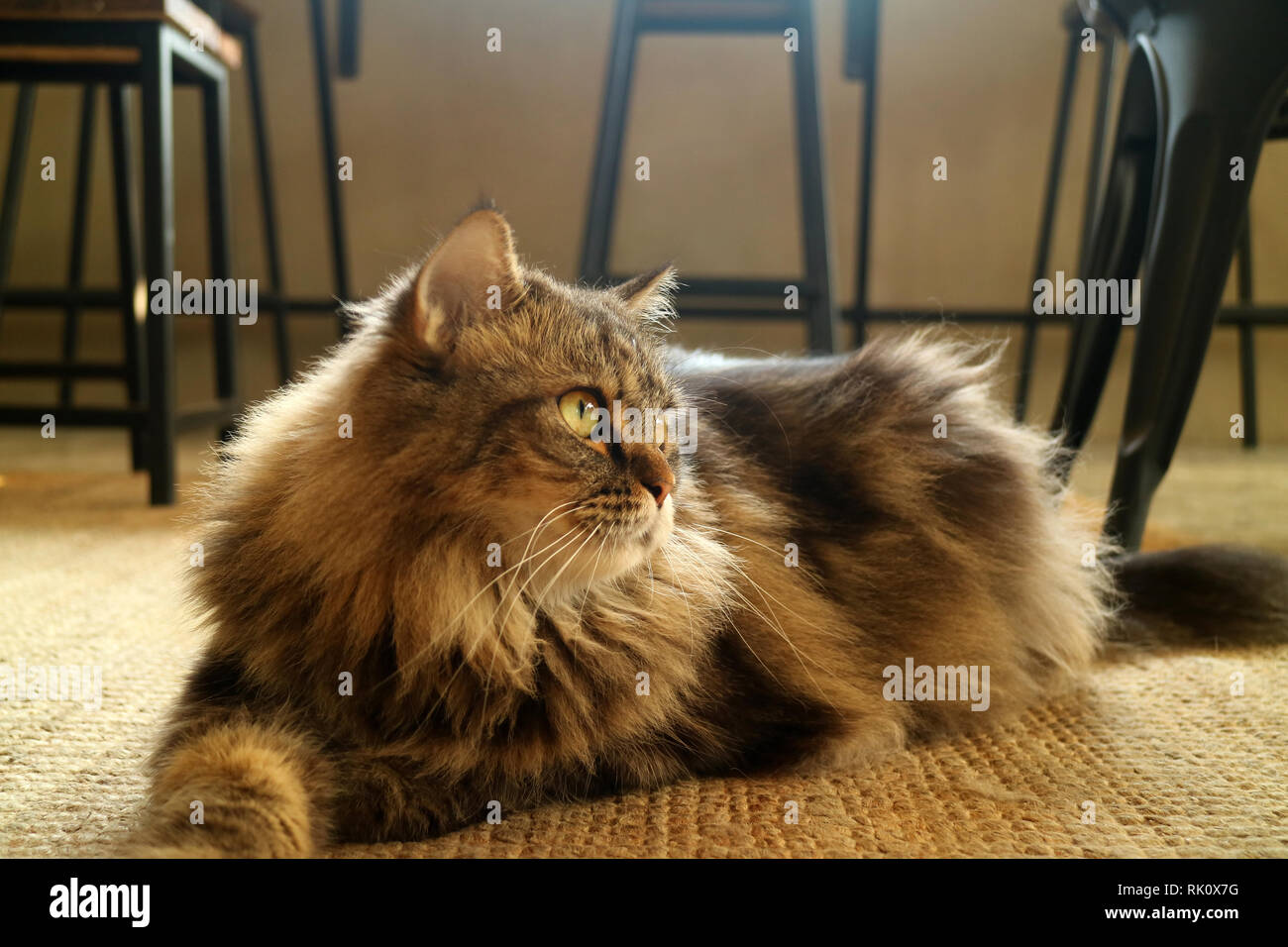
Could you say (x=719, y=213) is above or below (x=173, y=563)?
above

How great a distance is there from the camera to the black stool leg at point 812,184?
7.84 ft

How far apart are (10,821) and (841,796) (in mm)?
739

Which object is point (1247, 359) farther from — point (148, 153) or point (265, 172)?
point (148, 153)

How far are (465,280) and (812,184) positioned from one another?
167 centimetres

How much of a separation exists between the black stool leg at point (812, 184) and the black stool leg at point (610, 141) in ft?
1.31

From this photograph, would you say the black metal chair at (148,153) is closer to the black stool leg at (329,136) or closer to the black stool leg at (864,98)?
the black stool leg at (329,136)

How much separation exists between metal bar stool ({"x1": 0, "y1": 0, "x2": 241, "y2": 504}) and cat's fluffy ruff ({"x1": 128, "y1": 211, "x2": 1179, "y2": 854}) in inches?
55.6

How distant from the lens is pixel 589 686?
3.16ft

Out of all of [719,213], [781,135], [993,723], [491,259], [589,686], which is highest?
[781,135]

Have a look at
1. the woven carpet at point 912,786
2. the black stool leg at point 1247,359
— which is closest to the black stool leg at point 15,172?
the woven carpet at point 912,786

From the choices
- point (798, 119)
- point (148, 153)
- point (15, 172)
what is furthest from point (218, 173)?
point (798, 119)
